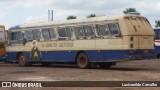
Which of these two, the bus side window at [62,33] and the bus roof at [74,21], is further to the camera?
the bus side window at [62,33]

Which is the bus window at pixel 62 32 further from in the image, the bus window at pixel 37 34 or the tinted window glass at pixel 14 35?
the tinted window glass at pixel 14 35

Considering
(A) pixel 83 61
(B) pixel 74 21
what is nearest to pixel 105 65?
(A) pixel 83 61

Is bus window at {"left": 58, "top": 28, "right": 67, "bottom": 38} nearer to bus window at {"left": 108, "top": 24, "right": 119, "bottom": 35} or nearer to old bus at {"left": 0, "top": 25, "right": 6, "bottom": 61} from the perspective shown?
bus window at {"left": 108, "top": 24, "right": 119, "bottom": 35}

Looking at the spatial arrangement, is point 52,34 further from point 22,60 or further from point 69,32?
point 22,60

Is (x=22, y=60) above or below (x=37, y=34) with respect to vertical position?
below

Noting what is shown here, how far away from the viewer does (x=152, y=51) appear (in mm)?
23406

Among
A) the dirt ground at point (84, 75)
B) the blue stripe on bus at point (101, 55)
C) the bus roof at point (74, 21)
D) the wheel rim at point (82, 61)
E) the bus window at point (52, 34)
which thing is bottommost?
the dirt ground at point (84, 75)

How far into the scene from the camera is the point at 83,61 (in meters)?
24.8

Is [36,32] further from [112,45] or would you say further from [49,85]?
[49,85]

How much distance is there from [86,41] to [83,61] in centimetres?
115

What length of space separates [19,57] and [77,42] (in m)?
6.26

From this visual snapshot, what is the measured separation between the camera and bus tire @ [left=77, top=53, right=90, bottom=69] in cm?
2439

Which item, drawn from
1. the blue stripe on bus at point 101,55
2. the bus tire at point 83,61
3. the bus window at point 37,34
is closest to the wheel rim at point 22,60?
the bus window at point 37,34

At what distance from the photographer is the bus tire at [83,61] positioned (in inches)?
960
